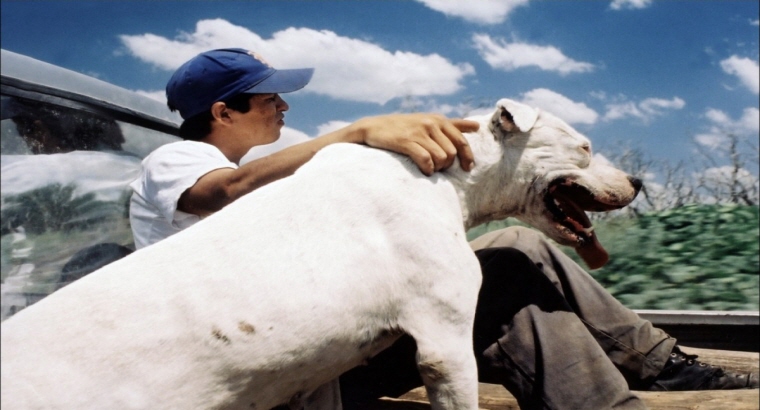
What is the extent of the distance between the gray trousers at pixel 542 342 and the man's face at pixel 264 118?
3.36 feet

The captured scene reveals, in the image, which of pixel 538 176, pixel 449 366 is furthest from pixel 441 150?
pixel 449 366

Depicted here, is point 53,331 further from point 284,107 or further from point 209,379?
point 284,107

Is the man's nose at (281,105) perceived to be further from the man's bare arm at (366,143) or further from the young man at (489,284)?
the man's bare arm at (366,143)

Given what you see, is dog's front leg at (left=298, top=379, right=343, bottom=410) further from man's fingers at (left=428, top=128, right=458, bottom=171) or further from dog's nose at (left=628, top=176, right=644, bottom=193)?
dog's nose at (left=628, top=176, right=644, bottom=193)

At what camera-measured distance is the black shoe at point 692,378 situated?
2637 millimetres

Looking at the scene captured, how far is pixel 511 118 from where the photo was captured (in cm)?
244

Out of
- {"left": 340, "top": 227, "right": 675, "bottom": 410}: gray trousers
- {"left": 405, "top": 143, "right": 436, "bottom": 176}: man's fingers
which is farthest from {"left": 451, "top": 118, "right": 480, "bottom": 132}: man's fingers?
{"left": 340, "top": 227, "right": 675, "bottom": 410}: gray trousers

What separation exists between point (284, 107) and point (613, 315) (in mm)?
1661

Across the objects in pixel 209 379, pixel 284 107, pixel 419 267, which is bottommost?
pixel 209 379

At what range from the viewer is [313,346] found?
1.87 meters

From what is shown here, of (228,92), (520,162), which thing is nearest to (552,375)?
(520,162)

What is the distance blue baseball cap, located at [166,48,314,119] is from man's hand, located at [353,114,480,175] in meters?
0.70

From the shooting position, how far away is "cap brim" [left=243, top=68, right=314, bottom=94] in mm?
2875

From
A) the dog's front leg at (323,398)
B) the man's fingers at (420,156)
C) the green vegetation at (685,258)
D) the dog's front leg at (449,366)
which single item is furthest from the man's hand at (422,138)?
the green vegetation at (685,258)
